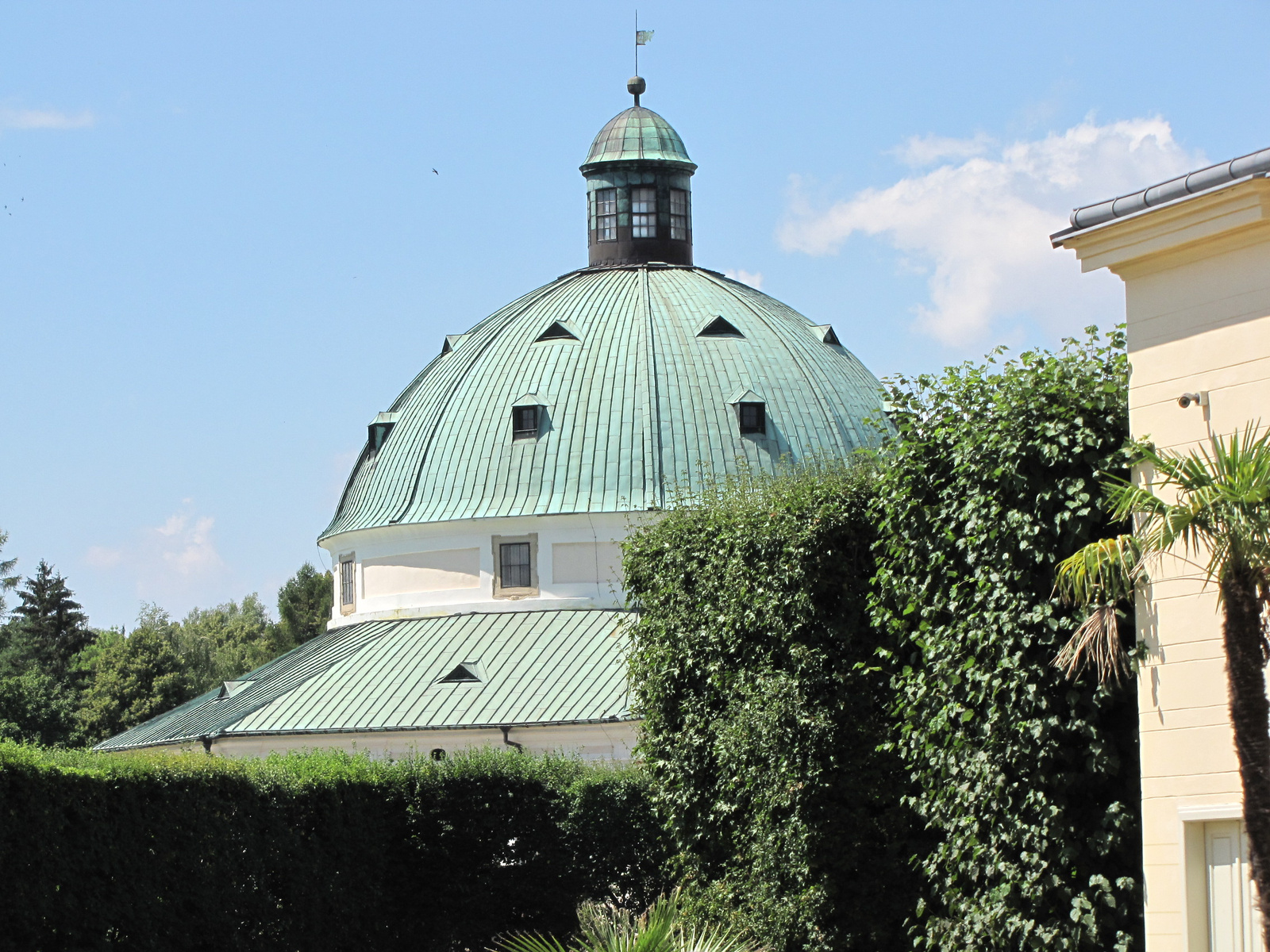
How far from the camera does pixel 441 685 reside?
42781 millimetres

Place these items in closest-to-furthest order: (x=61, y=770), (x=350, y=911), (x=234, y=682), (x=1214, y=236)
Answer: (x=1214, y=236) → (x=61, y=770) → (x=350, y=911) → (x=234, y=682)

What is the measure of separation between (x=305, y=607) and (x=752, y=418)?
182 feet

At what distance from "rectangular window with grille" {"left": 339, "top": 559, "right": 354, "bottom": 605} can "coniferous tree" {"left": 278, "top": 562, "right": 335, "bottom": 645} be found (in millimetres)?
43017

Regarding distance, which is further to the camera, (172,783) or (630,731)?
(630,731)

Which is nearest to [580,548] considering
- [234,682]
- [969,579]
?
[234,682]

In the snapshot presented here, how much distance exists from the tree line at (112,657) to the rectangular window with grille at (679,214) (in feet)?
86.1

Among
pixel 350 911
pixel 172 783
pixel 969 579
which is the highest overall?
pixel 969 579

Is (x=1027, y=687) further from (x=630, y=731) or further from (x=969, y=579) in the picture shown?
(x=630, y=731)

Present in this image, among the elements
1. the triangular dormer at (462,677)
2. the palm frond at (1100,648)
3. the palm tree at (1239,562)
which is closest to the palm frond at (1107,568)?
the palm tree at (1239,562)

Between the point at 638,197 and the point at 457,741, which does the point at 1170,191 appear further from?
the point at 638,197

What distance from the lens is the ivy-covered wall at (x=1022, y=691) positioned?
15062 millimetres

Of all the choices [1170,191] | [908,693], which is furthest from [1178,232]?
[908,693]

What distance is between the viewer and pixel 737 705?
20594mm

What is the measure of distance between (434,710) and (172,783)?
825 inches
